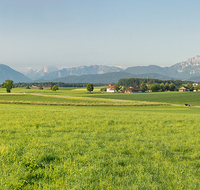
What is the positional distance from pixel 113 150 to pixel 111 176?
107 inches

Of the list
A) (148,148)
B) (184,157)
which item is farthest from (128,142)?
(184,157)

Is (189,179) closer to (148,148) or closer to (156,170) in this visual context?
(156,170)

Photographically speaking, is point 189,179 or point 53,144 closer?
point 189,179

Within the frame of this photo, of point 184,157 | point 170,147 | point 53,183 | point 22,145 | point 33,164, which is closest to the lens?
point 53,183

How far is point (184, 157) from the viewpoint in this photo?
8.11 metres

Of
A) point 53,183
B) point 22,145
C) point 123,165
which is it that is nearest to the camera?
point 53,183

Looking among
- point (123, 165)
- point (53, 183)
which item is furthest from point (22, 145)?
point (123, 165)

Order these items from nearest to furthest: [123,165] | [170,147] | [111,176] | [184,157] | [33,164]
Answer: [111,176] → [33,164] → [123,165] → [184,157] → [170,147]

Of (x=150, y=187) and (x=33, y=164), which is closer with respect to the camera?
(x=150, y=187)

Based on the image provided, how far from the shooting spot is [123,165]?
690 centimetres

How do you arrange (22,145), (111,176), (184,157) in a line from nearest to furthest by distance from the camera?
1. (111,176)
2. (184,157)
3. (22,145)

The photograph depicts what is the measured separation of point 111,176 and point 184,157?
4098 millimetres

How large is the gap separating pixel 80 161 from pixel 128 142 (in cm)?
378

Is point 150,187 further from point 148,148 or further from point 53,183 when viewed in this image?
point 148,148
